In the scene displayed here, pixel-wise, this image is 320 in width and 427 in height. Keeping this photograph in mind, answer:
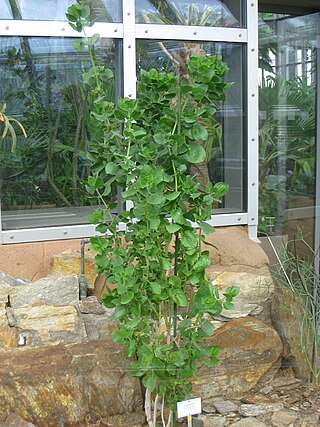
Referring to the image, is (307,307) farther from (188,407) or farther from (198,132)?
(198,132)

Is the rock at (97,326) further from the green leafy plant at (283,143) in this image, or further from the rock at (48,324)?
the green leafy plant at (283,143)

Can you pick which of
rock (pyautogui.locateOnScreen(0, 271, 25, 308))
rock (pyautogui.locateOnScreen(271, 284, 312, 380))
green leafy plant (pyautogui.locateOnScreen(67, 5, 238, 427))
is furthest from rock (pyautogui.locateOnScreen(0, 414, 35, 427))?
rock (pyautogui.locateOnScreen(271, 284, 312, 380))

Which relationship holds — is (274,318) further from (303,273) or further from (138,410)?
(138,410)

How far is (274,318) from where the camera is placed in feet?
14.4

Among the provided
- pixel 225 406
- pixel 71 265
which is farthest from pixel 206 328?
pixel 71 265

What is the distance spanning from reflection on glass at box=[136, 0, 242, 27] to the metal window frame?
0.04 metres

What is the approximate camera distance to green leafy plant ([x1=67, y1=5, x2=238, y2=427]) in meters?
3.15

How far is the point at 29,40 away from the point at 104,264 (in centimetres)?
154

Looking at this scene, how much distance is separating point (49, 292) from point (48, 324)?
8.8 inches

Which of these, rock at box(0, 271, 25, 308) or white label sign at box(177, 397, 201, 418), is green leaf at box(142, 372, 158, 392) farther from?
rock at box(0, 271, 25, 308)

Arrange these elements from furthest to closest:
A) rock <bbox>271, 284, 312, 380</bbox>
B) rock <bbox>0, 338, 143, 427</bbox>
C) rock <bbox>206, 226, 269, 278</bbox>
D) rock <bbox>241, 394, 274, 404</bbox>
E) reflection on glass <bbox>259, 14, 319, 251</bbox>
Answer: reflection on glass <bbox>259, 14, 319, 251</bbox> → rock <bbox>206, 226, 269, 278</bbox> → rock <bbox>271, 284, 312, 380</bbox> → rock <bbox>241, 394, 274, 404</bbox> → rock <bbox>0, 338, 143, 427</bbox>

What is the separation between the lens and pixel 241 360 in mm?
4152

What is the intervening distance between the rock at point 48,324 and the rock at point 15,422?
1.36 ft

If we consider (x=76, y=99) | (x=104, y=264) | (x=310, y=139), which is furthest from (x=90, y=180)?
(x=310, y=139)
